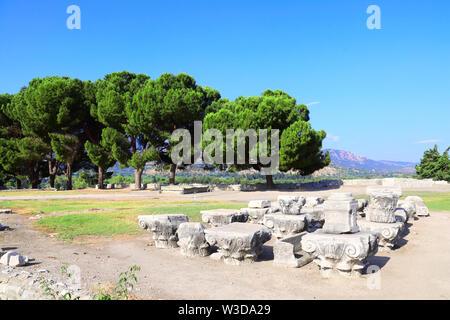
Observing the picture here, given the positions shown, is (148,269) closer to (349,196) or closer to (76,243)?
(76,243)

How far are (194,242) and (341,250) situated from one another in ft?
9.69

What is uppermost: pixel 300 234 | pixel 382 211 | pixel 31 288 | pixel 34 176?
pixel 34 176

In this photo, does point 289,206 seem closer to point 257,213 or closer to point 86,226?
point 257,213

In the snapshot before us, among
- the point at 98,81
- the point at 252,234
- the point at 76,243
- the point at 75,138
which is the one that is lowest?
the point at 76,243

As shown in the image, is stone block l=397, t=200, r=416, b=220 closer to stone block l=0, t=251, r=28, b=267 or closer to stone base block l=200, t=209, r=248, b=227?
stone base block l=200, t=209, r=248, b=227

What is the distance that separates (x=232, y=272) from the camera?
18.7ft

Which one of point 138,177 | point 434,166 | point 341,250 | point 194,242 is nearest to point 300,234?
point 341,250

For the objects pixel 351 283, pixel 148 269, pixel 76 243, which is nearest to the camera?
pixel 351 283

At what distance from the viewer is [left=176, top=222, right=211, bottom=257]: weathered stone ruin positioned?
6.82 meters

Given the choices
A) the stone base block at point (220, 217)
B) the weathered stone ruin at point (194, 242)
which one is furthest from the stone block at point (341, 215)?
the stone base block at point (220, 217)

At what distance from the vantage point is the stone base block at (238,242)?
6102mm
